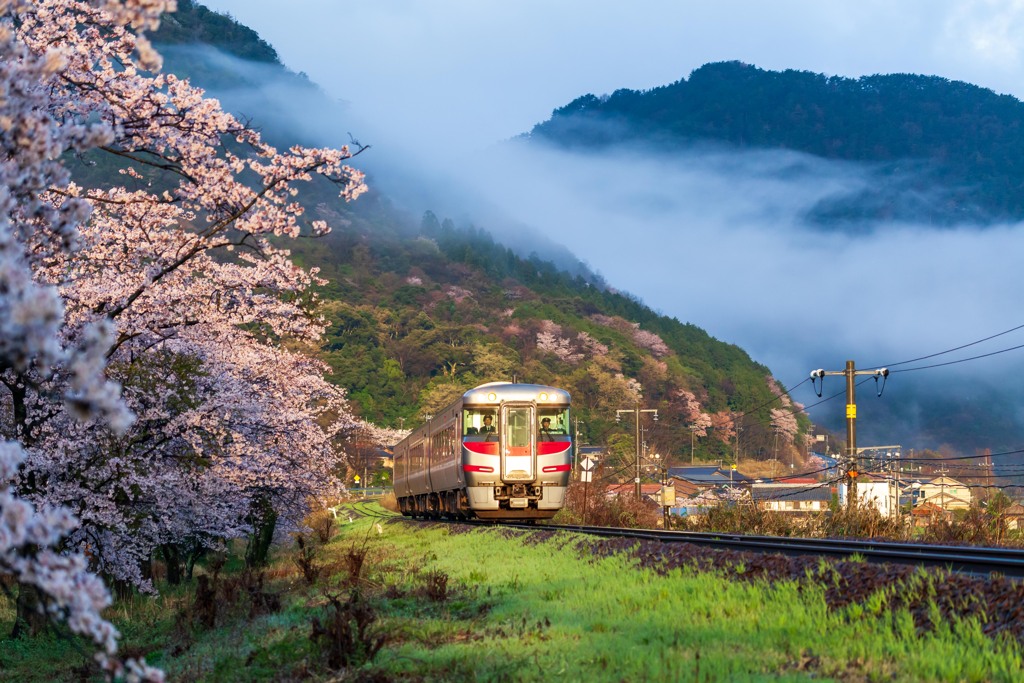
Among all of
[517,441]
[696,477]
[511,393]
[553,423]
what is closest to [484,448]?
[517,441]

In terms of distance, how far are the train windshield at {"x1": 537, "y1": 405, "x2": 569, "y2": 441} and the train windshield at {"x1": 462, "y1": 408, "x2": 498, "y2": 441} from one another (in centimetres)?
112

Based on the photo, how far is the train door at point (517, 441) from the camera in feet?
84.9

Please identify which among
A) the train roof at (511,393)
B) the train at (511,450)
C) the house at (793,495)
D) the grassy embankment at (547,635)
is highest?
the train roof at (511,393)

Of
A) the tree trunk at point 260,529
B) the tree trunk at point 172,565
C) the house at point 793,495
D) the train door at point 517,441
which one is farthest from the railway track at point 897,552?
the house at point 793,495

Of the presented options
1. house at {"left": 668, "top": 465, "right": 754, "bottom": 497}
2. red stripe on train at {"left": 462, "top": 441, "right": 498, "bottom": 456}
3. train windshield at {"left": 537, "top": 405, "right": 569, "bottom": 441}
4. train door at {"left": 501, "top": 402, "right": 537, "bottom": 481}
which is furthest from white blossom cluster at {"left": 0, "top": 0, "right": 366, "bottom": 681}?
house at {"left": 668, "top": 465, "right": 754, "bottom": 497}

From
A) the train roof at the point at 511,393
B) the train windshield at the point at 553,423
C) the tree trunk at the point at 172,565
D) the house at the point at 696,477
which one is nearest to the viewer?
the tree trunk at the point at 172,565

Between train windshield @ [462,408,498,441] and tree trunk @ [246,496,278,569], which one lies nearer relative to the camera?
tree trunk @ [246,496,278,569]

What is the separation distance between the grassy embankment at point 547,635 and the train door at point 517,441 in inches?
379

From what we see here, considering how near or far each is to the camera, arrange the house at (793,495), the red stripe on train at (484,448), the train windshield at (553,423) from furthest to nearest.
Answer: the house at (793,495) → the train windshield at (553,423) → the red stripe on train at (484,448)

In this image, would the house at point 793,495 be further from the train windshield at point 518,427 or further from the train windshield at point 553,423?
the train windshield at point 518,427

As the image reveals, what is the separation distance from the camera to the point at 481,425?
Result: 85.3ft

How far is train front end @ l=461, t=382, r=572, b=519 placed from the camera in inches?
1020

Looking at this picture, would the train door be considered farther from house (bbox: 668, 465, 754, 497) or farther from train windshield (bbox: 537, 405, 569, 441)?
house (bbox: 668, 465, 754, 497)

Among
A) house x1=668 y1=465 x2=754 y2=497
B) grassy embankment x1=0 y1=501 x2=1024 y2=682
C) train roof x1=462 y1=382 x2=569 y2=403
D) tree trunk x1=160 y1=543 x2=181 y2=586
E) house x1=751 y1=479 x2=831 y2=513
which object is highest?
train roof x1=462 y1=382 x2=569 y2=403
